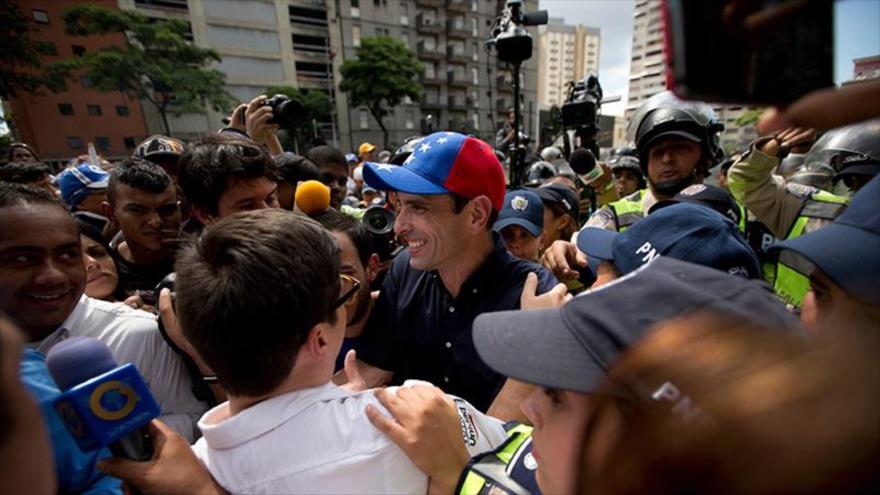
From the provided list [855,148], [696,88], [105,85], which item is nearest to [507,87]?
[105,85]

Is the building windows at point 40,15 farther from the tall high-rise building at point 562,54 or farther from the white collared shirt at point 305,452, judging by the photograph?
the tall high-rise building at point 562,54

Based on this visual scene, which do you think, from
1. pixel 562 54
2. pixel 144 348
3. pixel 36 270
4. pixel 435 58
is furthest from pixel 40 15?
pixel 562 54

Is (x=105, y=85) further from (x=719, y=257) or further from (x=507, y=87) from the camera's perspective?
(x=507, y=87)

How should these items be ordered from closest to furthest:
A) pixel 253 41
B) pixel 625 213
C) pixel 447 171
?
pixel 447 171, pixel 625 213, pixel 253 41

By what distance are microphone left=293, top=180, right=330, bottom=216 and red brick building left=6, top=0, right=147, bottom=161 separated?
37676 millimetres

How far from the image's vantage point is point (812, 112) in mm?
539

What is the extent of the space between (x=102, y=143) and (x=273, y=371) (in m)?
41.3

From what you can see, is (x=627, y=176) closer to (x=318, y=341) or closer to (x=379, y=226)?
(x=379, y=226)

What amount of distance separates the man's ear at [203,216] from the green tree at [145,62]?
31912 mm

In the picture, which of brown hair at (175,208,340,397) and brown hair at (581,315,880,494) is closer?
brown hair at (581,315,880,494)

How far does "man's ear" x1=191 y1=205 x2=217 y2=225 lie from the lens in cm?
236

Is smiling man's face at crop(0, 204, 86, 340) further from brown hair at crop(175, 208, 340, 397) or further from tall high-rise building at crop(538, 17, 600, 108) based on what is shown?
tall high-rise building at crop(538, 17, 600, 108)

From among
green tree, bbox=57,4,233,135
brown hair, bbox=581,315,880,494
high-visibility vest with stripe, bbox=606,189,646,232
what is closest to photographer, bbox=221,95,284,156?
high-visibility vest with stripe, bbox=606,189,646,232

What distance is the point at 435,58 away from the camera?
144 ft
